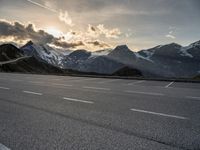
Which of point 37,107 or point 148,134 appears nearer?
point 148,134

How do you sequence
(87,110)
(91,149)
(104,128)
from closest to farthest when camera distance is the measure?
(91,149)
(104,128)
(87,110)

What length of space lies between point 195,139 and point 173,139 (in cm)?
48

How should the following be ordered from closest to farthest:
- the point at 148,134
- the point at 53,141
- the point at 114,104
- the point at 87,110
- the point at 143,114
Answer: the point at 53,141 → the point at 148,134 → the point at 143,114 → the point at 87,110 → the point at 114,104

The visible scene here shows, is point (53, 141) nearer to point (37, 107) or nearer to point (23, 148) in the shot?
point (23, 148)

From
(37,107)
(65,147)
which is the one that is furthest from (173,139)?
(37,107)

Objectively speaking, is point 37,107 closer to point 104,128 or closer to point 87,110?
point 87,110

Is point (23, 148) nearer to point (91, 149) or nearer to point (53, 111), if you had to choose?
point (91, 149)

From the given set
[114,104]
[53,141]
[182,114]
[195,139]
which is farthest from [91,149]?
[114,104]

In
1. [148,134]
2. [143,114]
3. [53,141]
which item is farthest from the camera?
[143,114]

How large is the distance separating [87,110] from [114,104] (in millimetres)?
1517

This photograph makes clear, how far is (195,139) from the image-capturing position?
200 inches

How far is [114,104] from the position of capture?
9.20 metres

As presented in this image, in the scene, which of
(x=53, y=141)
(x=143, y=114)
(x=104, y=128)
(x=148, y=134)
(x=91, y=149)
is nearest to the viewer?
(x=91, y=149)

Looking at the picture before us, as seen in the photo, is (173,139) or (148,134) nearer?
(173,139)
